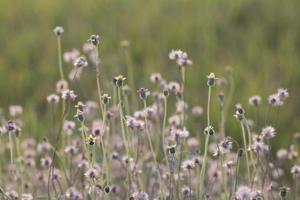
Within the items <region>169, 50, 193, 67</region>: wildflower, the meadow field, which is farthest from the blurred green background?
<region>169, 50, 193, 67</region>: wildflower

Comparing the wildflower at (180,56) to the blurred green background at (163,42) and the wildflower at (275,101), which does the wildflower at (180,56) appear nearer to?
the wildflower at (275,101)

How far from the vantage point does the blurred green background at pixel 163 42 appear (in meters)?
5.48

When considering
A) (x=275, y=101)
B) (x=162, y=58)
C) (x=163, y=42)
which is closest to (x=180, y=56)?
(x=275, y=101)

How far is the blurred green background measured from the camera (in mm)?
5480

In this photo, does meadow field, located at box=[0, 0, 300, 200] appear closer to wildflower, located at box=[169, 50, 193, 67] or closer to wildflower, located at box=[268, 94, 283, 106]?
wildflower, located at box=[169, 50, 193, 67]

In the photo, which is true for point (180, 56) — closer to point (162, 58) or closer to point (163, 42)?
point (162, 58)

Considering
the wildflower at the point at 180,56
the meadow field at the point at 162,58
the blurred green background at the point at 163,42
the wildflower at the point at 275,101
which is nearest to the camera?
the wildflower at the point at 275,101

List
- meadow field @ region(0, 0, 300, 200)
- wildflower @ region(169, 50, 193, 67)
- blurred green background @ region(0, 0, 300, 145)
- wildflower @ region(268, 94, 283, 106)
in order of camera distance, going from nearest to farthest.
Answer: wildflower @ region(268, 94, 283, 106), wildflower @ region(169, 50, 193, 67), meadow field @ region(0, 0, 300, 200), blurred green background @ region(0, 0, 300, 145)

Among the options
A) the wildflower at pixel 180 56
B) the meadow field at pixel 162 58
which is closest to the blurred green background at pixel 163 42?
the meadow field at pixel 162 58

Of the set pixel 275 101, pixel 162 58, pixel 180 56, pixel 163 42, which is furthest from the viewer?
pixel 163 42

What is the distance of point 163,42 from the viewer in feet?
20.4

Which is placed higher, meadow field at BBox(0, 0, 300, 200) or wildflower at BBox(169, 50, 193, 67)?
meadow field at BBox(0, 0, 300, 200)

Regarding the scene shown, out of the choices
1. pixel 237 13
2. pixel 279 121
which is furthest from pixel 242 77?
pixel 237 13

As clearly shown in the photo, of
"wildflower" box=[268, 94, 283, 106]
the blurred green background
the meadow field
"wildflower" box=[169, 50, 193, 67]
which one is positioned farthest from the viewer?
the blurred green background
